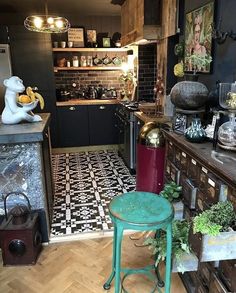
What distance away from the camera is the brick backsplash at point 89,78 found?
5430mm

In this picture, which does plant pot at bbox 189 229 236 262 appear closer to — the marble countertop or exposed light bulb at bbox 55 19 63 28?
the marble countertop

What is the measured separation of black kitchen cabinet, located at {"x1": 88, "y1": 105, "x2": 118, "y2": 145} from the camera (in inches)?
203

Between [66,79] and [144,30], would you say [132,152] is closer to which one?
[144,30]

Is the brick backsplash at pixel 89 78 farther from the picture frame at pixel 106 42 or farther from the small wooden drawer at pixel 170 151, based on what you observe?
the small wooden drawer at pixel 170 151

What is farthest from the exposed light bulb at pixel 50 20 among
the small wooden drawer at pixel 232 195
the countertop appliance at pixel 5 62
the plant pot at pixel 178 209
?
the small wooden drawer at pixel 232 195

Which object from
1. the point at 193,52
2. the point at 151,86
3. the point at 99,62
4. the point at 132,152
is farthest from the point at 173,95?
the point at 99,62

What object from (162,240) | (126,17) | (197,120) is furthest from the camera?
(126,17)

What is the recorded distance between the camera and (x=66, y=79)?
17.9ft

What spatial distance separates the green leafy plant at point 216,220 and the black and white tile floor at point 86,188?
158 centimetres

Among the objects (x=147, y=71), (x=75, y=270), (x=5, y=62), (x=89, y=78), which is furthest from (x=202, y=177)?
(x=89, y=78)

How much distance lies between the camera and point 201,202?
1.63m

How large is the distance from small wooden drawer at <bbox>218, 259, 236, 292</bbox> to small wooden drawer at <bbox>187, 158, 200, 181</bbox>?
507 millimetres

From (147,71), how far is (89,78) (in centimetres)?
157

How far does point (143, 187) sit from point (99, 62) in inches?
121
